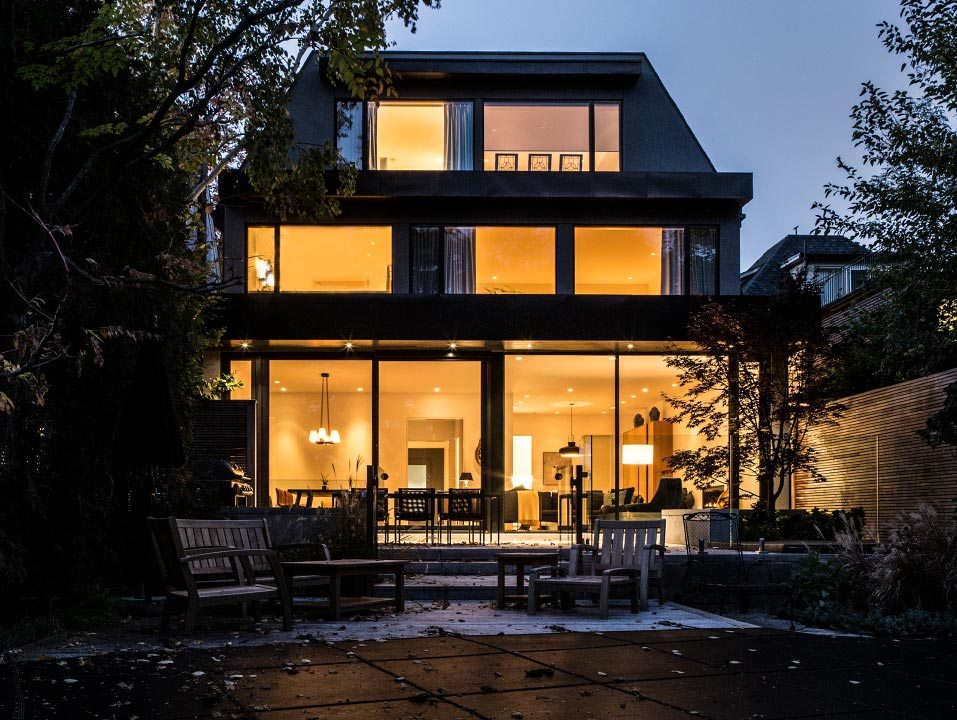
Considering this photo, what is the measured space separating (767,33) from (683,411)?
135 metres

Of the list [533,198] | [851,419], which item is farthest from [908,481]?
[533,198]

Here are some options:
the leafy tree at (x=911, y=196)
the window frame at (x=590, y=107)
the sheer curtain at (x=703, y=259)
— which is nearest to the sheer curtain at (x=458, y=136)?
the window frame at (x=590, y=107)

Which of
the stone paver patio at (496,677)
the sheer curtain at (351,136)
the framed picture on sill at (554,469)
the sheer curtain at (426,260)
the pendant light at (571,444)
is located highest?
the sheer curtain at (351,136)

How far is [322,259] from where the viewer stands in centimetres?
1892

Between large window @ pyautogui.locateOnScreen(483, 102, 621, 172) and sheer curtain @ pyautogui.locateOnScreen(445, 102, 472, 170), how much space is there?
1.05 feet

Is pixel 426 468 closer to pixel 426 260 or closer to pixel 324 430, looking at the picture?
pixel 324 430

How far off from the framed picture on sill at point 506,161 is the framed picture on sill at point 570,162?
832 millimetres

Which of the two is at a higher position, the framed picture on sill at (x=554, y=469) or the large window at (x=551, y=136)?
the large window at (x=551, y=136)

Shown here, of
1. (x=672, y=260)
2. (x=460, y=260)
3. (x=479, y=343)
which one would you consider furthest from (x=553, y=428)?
(x=672, y=260)

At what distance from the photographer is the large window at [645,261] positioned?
18.9 meters

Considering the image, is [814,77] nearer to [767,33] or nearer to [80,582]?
[767,33]

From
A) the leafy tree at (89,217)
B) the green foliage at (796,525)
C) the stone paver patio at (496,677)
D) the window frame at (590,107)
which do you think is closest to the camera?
the stone paver patio at (496,677)

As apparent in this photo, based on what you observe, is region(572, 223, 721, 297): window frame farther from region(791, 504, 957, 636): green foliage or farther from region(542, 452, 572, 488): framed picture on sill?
region(791, 504, 957, 636): green foliage

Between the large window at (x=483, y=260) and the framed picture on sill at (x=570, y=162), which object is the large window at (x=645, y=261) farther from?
the framed picture on sill at (x=570, y=162)
